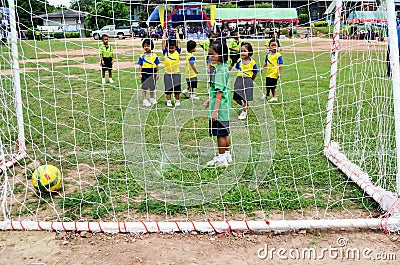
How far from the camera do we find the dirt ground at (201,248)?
316cm

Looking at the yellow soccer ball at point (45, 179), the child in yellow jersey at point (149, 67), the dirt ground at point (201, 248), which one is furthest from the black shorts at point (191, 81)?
the dirt ground at point (201, 248)

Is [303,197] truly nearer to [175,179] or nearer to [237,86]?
[175,179]

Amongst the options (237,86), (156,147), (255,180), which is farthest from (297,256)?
(237,86)

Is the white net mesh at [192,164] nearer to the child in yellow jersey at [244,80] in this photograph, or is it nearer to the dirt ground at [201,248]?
the dirt ground at [201,248]

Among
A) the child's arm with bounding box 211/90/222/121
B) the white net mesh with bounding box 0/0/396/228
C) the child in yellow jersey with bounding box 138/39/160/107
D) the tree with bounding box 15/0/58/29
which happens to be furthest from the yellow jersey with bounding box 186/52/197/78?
the child's arm with bounding box 211/90/222/121

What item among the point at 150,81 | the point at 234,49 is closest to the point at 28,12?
the point at 150,81

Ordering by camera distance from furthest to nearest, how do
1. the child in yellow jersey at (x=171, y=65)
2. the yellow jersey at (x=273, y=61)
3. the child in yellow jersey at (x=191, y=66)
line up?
the yellow jersey at (x=273, y=61) → the child in yellow jersey at (x=191, y=66) → the child in yellow jersey at (x=171, y=65)

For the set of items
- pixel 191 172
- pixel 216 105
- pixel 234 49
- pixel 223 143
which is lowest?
pixel 191 172

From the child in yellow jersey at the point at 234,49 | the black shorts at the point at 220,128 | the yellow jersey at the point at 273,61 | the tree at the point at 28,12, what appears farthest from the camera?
the child in yellow jersey at the point at 234,49

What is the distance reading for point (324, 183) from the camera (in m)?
4.50

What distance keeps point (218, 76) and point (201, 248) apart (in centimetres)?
218

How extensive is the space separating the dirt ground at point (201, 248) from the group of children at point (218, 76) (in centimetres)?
166

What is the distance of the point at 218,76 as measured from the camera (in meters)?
4.72

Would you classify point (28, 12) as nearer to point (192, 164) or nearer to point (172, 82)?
point (192, 164)
